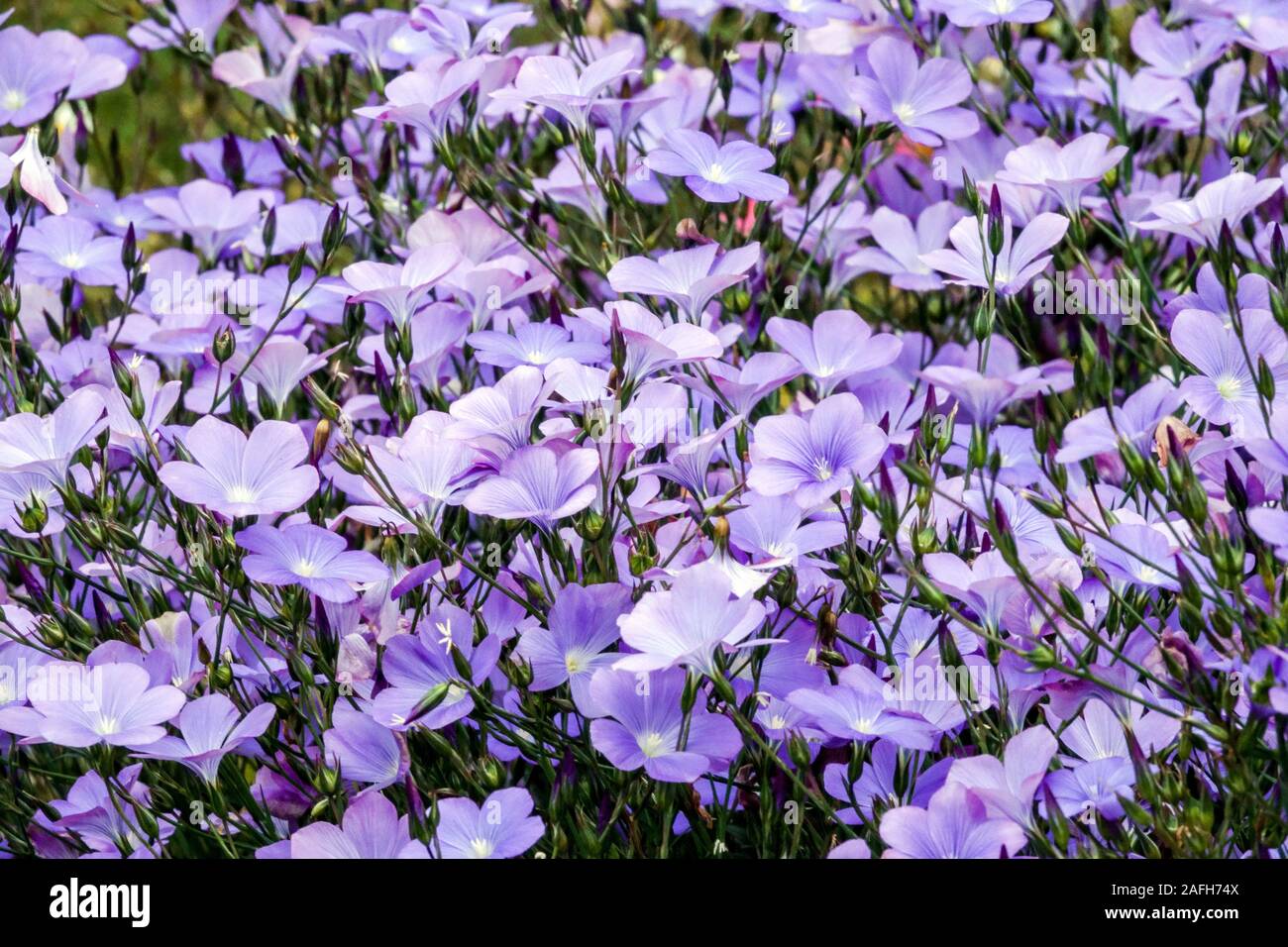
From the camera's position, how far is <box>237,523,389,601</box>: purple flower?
1.16 m

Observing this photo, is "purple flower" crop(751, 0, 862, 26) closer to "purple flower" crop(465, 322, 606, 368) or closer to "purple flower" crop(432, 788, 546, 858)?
"purple flower" crop(465, 322, 606, 368)

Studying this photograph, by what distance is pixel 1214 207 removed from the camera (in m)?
1.25

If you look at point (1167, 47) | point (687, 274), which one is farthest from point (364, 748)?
point (1167, 47)

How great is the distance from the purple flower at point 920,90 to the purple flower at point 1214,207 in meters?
0.37

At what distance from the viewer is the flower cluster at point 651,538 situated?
1095 millimetres

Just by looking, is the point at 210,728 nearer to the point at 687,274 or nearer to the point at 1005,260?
the point at 687,274

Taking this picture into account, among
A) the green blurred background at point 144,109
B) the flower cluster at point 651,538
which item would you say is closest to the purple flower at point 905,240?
the flower cluster at point 651,538

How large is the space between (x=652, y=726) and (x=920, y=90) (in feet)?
2.79

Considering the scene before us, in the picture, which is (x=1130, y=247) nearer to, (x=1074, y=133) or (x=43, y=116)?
(x=1074, y=133)

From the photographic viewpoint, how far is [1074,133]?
1.84 metres

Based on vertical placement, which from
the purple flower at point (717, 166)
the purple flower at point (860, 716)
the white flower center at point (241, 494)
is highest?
the purple flower at point (717, 166)

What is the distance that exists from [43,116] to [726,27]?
4.15 ft

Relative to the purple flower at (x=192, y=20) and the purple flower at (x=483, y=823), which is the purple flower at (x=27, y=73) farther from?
the purple flower at (x=483, y=823)

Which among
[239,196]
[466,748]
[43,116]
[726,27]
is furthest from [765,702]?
[726,27]
